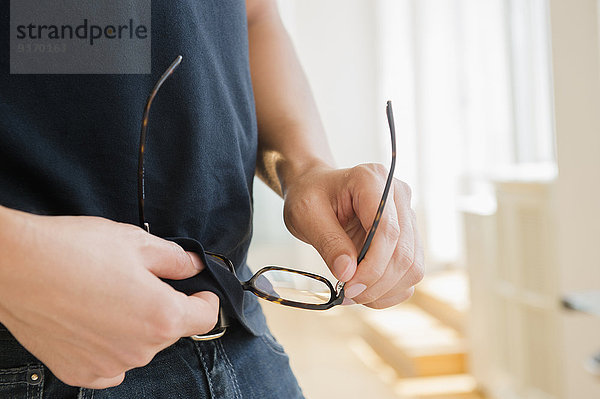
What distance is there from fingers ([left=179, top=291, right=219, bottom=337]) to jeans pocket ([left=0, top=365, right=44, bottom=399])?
16 centimetres

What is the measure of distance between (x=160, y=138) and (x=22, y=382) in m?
0.25

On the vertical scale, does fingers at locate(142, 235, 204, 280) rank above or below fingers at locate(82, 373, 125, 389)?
above

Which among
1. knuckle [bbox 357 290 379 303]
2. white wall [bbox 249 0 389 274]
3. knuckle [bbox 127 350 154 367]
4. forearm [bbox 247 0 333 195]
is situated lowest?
knuckle [bbox 127 350 154 367]

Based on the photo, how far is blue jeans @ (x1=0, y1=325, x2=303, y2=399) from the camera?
52 cm

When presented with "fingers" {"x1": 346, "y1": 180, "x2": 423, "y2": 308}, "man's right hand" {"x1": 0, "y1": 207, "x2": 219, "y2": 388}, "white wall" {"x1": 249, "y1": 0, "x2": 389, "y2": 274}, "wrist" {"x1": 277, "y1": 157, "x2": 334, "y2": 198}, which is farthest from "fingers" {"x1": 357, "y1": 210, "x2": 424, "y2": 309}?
"white wall" {"x1": 249, "y1": 0, "x2": 389, "y2": 274}

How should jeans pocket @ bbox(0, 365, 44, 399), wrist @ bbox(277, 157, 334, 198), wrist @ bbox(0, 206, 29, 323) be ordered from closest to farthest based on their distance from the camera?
1. wrist @ bbox(0, 206, 29, 323)
2. jeans pocket @ bbox(0, 365, 44, 399)
3. wrist @ bbox(277, 157, 334, 198)

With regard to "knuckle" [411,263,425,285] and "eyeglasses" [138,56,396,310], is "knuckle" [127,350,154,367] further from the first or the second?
"knuckle" [411,263,425,285]

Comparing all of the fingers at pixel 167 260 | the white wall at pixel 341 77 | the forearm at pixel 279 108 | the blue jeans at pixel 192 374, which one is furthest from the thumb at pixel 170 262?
the white wall at pixel 341 77

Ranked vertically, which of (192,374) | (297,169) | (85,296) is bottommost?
(192,374)

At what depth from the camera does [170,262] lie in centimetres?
47

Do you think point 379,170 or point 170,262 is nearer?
point 170,262

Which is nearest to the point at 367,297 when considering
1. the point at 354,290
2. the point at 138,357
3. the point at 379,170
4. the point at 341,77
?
the point at 354,290

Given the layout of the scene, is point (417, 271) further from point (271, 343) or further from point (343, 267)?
point (271, 343)

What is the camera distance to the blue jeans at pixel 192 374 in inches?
20.6
